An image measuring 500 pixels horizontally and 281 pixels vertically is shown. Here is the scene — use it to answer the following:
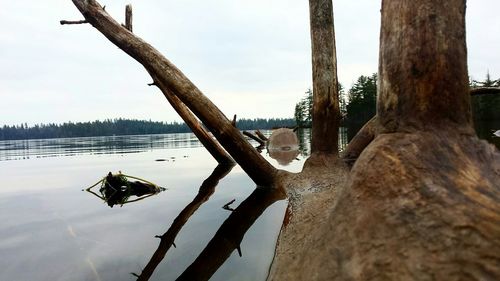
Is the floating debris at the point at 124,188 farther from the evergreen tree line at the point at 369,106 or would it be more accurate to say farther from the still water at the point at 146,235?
the evergreen tree line at the point at 369,106

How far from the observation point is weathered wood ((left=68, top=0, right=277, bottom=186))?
6438 millimetres

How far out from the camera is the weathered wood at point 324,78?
5.60 m

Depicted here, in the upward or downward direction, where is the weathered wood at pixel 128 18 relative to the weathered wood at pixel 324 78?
upward

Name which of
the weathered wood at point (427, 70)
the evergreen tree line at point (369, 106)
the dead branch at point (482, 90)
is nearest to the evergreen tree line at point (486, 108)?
the evergreen tree line at point (369, 106)

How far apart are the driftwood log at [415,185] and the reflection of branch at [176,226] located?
1867 millimetres

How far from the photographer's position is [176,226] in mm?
5809

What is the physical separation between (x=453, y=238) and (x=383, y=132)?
0.95m

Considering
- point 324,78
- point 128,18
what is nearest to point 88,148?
point 128,18

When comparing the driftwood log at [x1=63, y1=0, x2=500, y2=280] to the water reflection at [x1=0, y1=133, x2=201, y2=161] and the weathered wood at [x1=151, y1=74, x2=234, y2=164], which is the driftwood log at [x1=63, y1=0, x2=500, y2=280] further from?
the water reflection at [x1=0, y1=133, x2=201, y2=161]

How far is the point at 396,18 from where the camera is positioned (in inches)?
94.0

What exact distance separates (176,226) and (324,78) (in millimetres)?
3851

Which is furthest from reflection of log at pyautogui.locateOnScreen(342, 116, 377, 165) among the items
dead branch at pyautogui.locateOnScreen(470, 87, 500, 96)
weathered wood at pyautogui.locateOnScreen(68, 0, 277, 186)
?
dead branch at pyautogui.locateOnScreen(470, 87, 500, 96)

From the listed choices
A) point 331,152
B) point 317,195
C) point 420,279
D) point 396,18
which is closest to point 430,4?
point 396,18

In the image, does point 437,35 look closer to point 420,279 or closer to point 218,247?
point 420,279
